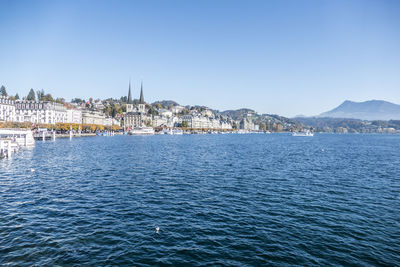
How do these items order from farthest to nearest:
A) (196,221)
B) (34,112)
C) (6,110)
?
(34,112) → (6,110) → (196,221)

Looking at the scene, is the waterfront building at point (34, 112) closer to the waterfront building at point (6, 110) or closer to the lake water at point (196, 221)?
the waterfront building at point (6, 110)

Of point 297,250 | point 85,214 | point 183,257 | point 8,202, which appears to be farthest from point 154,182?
point 297,250

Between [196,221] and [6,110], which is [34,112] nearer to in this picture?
[6,110]

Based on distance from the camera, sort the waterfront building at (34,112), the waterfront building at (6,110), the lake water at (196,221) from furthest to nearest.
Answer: the waterfront building at (34,112) < the waterfront building at (6,110) < the lake water at (196,221)

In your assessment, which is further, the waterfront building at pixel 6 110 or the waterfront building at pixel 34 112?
the waterfront building at pixel 34 112

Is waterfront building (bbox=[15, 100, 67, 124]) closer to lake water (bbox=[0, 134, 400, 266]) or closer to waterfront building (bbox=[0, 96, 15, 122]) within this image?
waterfront building (bbox=[0, 96, 15, 122])

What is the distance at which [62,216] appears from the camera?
60.6ft

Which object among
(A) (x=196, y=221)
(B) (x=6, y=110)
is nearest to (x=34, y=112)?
(B) (x=6, y=110)

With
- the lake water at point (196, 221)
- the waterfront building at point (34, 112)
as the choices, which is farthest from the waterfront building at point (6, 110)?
the lake water at point (196, 221)

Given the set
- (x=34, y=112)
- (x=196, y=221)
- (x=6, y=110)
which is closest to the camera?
(x=196, y=221)

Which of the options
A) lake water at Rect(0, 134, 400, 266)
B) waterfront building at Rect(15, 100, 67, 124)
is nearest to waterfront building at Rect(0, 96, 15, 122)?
waterfront building at Rect(15, 100, 67, 124)

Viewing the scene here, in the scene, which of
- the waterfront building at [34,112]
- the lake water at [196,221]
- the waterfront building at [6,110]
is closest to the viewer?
the lake water at [196,221]

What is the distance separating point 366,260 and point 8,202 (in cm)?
2707

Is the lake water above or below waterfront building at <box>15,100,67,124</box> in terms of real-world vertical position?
below
